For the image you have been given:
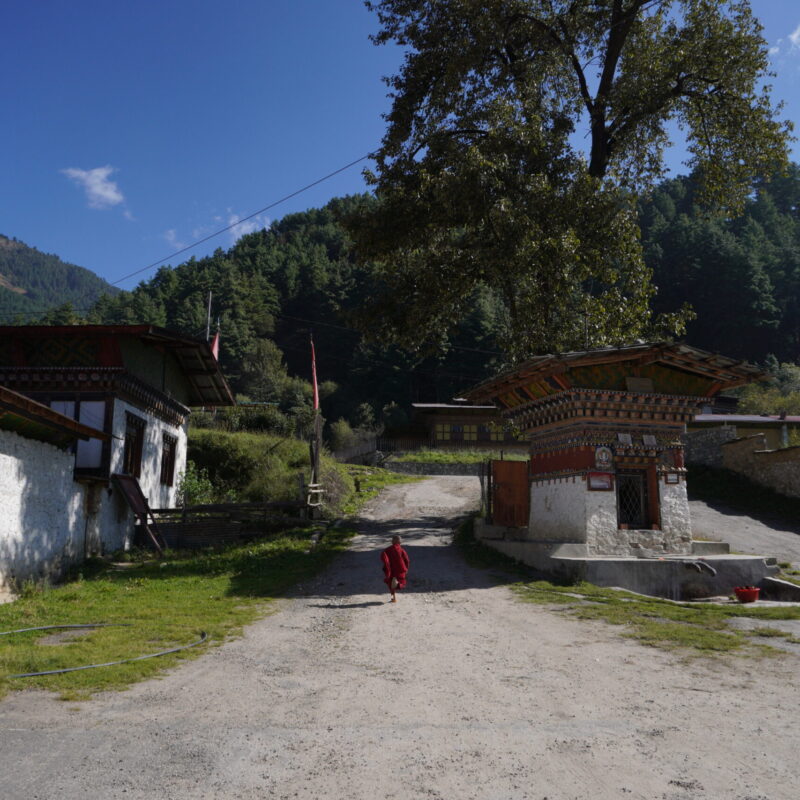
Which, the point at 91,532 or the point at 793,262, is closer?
the point at 91,532

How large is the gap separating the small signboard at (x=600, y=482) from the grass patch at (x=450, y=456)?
943 inches

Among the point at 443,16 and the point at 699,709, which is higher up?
the point at 443,16

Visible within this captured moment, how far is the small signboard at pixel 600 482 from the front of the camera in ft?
50.8

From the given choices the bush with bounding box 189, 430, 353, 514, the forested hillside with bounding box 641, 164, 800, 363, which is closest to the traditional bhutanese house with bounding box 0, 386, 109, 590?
the bush with bounding box 189, 430, 353, 514

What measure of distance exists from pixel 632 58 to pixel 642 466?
14017 millimetres

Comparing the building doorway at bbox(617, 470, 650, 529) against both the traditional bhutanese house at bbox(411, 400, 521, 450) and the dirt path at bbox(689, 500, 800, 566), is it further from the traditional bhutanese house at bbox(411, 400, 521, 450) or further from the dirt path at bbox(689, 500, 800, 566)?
the traditional bhutanese house at bbox(411, 400, 521, 450)

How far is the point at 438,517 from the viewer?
24.3 meters

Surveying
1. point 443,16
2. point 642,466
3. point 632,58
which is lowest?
point 642,466

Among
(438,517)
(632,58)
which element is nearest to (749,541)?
(438,517)

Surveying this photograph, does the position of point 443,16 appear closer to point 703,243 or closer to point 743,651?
point 743,651

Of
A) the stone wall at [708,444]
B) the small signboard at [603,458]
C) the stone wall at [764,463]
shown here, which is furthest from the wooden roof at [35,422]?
the stone wall at [708,444]

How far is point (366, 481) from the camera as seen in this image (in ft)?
108

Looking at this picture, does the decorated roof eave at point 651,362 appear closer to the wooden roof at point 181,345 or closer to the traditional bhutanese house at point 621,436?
→ the traditional bhutanese house at point 621,436

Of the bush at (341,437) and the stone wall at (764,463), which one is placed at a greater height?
the bush at (341,437)
